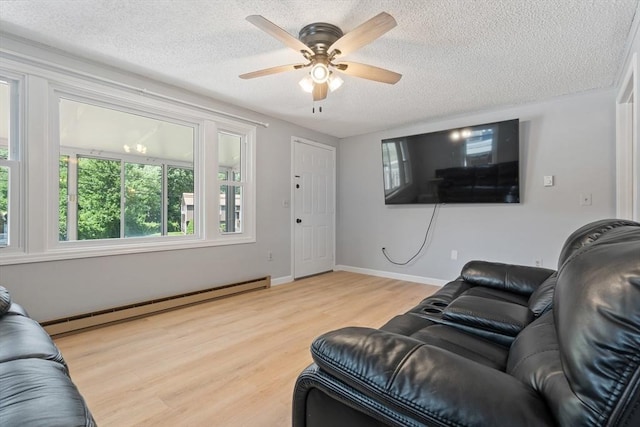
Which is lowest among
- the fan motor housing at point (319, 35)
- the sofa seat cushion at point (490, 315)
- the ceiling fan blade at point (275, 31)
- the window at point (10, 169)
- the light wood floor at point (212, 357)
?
the light wood floor at point (212, 357)

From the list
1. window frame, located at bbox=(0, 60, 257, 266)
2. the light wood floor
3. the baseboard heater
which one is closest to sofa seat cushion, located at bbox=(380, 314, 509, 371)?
the light wood floor

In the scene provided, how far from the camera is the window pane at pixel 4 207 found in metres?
2.38

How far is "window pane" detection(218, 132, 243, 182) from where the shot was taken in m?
3.84

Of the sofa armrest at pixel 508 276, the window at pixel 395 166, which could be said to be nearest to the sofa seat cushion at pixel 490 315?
the sofa armrest at pixel 508 276

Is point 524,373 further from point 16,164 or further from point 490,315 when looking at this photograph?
point 16,164

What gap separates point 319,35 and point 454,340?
6.75ft

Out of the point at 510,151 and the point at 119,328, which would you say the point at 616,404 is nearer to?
the point at 119,328

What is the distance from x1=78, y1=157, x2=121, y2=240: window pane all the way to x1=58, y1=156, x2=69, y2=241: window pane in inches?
5.0

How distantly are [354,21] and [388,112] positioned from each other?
79.7 inches

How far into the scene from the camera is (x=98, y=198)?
3008mm

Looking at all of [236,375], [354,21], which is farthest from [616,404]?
[354,21]

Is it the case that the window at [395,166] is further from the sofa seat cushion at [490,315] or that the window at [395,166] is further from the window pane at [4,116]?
the window pane at [4,116]

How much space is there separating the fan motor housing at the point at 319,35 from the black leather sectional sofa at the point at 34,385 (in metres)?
2.25

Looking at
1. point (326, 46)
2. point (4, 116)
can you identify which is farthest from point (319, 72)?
point (4, 116)
